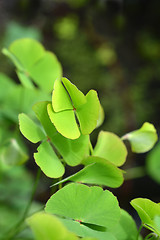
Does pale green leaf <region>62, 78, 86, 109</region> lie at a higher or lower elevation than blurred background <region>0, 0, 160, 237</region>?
higher

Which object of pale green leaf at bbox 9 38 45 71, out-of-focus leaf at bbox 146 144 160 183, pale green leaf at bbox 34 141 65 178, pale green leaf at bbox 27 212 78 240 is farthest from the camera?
out-of-focus leaf at bbox 146 144 160 183

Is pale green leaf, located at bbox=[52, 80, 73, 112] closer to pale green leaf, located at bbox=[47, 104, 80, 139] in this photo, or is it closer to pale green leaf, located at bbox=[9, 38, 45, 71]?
pale green leaf, located at bbox=[47, 104, 80, 139]

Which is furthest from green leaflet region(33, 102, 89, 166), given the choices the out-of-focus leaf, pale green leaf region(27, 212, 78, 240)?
the out-of-focus leaf

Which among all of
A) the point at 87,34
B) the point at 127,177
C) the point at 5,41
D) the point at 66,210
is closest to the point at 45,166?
the point at 66,210

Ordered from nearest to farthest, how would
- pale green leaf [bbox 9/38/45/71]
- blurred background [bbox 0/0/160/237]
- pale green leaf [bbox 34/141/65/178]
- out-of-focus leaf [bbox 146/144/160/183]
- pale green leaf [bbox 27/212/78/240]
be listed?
pale green leaf [bbox 27/212/78/240] < pale green leaf [bbox 34/141/65/178] < pale green leaf [bbox 9/38/45/71] < out-of-focus leaf [bbox 146/144/160/183] < blurred background [bbox 0/0/160/237]

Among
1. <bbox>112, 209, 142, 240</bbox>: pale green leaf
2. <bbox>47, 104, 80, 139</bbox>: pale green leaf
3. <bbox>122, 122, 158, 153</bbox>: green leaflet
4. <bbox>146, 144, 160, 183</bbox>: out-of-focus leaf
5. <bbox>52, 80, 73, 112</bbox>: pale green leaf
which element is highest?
<bbox>52, 80, 73, 112</bbox>: pale green leaf

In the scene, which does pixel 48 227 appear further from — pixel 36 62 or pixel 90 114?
pixel 36 62

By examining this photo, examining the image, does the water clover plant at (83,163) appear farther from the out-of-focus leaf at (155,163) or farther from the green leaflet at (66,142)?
the out-of-focus leaf at (155,163)

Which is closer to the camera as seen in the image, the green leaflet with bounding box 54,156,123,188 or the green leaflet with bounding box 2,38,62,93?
the green leaflet with bounding box 54,156,123,188

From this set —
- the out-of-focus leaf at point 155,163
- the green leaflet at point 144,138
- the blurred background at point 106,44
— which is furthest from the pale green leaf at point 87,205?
the blurred background at point 106,44
